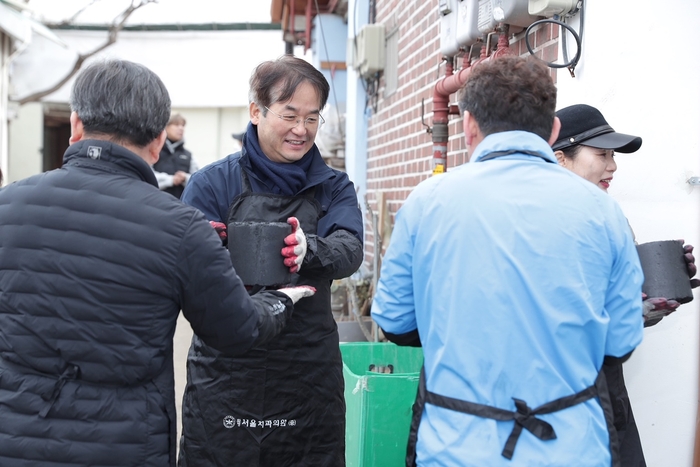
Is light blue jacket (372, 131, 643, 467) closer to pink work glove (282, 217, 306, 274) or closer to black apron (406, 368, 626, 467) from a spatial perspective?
black apron (406, 368, 626, 467)

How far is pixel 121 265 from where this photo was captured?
5.81 feet

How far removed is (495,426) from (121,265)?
93 centimetres

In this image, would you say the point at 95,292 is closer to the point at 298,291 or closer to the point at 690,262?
the point at 298,291

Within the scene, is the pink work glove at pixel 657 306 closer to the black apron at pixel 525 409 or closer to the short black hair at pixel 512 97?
the black apron at pixel 525 409

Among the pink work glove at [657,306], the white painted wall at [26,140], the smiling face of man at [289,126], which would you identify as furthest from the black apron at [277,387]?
the white painted wall at [26,140]

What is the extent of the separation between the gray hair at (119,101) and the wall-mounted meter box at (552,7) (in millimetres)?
1511

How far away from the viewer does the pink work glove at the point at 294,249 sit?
89.5 inches

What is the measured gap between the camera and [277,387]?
2.56 metres

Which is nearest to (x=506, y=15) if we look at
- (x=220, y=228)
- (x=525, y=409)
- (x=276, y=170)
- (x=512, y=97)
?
(x=276, y=170)

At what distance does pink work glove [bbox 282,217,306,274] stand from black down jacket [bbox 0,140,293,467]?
454 millimetres

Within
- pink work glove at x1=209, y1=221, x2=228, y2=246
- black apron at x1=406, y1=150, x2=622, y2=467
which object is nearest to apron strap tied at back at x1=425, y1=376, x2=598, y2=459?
black apron at x1=406, y1=150, x2=622, y2=467

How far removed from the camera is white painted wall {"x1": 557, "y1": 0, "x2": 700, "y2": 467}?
2643 mm

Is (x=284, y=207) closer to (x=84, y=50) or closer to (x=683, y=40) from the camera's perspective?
(x=683, y=40)

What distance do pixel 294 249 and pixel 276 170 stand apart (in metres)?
0.39
